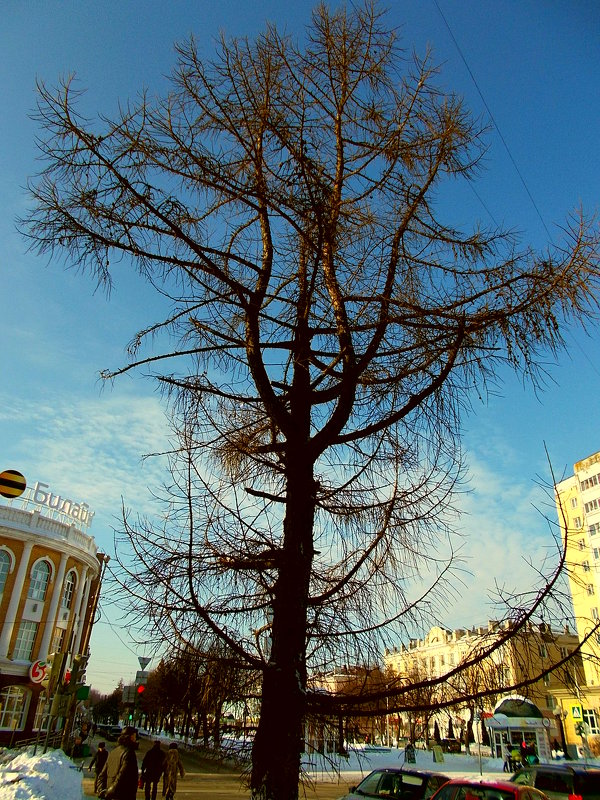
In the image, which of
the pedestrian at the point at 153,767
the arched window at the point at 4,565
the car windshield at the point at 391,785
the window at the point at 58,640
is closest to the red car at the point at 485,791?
the car windshield at the point at 391,785

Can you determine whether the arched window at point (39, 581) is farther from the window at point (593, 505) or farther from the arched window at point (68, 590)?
the window at point (593, 505)

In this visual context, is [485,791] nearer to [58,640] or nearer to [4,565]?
[4,565]

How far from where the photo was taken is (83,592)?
151ft

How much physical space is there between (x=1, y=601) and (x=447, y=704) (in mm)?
41257

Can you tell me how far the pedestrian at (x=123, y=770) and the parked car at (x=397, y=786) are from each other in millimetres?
3727

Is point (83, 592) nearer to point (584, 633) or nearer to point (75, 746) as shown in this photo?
point (75, 746)

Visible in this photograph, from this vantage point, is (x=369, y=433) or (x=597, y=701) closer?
(x=369, y=433)

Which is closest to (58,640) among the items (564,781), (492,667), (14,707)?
(14,707)

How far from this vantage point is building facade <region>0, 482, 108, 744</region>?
36594mm

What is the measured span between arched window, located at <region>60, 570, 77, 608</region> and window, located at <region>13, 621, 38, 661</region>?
2.87 meters

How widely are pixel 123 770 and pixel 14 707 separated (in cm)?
3290

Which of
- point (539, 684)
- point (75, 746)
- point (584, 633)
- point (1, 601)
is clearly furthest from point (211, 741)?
point (1, 601)

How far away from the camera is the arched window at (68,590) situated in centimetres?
4194

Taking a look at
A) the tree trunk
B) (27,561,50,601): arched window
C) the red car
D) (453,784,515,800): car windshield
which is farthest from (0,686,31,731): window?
the tree trunk
